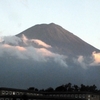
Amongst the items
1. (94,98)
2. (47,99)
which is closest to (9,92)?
(47,99)

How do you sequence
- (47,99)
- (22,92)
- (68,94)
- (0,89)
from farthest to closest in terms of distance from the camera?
1. (68,94)
2. (22,92)
3. (0,89)
4. (47,99)

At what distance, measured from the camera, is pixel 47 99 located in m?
59.3

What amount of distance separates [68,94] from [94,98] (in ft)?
29.9

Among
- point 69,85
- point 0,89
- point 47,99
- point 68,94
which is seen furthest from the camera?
point 69,85

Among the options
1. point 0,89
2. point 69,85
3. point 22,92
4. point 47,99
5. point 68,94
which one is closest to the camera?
point 47,99

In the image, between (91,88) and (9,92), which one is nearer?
(9,92)

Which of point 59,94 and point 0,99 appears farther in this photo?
point 59,94

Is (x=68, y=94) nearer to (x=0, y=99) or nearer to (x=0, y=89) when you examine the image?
(x=0, y=89)

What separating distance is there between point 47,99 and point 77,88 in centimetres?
9897

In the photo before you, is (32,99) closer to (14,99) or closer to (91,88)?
(14,99)

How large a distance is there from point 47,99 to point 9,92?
18.6m

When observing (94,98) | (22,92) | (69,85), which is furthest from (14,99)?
(69,85)

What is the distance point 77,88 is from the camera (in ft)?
511

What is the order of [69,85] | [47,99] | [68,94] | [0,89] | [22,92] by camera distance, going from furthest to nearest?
[69,85], [68,94], [22,92], [0,89], [47,99]
